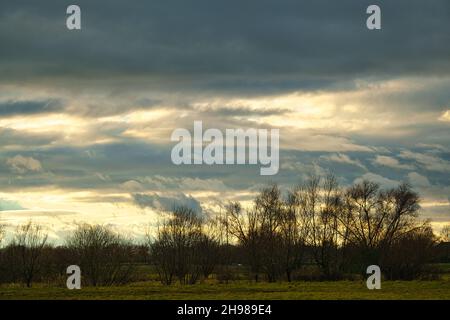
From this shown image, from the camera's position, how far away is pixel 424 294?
4138 cm

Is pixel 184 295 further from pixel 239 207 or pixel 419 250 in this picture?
pixel 239 207

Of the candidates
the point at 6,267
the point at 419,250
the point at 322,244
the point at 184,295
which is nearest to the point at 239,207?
the point at 322,244

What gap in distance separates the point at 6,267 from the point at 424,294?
137 ft

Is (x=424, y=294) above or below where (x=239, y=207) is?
below

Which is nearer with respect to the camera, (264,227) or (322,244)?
(322,244)

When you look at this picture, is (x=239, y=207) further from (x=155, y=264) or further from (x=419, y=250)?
(x=419, y=250)

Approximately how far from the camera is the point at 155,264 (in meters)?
70.0

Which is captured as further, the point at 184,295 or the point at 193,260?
the point at 193,260
